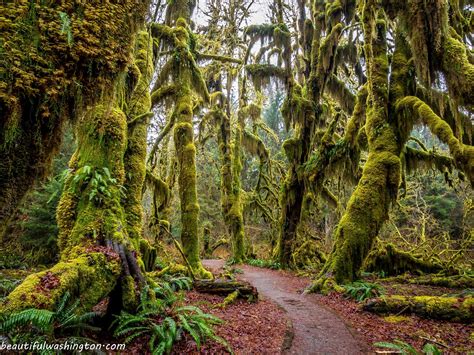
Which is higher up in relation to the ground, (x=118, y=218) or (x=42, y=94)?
(x=42, y=94)

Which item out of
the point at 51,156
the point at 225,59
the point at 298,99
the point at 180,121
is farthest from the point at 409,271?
the point at 51,156

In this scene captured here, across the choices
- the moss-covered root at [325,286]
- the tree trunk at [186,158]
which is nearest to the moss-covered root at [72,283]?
the tree trunk at [186,158]

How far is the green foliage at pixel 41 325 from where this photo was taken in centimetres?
312

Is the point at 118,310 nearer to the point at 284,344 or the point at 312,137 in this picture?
the point at 284,344

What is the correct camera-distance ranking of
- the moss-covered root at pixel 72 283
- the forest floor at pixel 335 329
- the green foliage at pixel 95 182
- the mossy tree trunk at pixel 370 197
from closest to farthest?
the moss-covered root at pixel 72 283
the green foliage at pixel 95 182
the forest floor at pixel 335 329
the mossy tree trunk at pixel 370 197

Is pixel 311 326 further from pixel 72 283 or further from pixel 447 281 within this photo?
pixel 447 281

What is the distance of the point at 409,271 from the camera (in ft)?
Result: 43.4

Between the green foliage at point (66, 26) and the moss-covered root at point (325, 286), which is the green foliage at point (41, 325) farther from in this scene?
the moss-covered root at point (325, 286)

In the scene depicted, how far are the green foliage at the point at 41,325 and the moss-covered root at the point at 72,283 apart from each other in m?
0.15

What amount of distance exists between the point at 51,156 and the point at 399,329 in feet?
23.2

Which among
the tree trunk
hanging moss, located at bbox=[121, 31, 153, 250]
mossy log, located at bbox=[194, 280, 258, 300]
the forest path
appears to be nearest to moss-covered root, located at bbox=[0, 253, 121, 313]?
hanging moss, located at bbox=[121, 31, 153, 250]

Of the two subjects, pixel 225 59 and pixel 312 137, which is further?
pixel 312 137

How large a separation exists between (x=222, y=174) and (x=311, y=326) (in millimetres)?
12709

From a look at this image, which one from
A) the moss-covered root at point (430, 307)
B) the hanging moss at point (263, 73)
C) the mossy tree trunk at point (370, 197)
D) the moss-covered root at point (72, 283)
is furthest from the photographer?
the hanging moss at point (263, 73)
